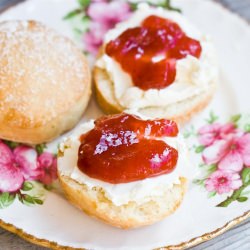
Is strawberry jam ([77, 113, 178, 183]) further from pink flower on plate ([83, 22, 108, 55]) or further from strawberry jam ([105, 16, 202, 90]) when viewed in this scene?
pink flower on plate ([83, 22, 108, 55])

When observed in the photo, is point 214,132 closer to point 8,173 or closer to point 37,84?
point 37,84

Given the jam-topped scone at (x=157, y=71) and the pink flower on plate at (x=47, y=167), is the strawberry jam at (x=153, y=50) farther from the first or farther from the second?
the pink flower on plate at (x=47, y=167)

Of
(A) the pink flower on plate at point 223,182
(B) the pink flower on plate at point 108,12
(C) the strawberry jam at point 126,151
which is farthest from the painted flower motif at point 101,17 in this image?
(A) the pink flower on plate at point 223,182

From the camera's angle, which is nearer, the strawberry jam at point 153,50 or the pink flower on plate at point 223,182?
the pink flower on plate at point 223,182

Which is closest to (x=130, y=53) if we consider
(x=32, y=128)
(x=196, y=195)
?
(x=32, y=128)

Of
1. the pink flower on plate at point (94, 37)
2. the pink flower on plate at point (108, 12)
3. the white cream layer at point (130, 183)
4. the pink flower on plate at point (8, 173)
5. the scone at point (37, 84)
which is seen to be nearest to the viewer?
the white cream layer at point (130, 183)

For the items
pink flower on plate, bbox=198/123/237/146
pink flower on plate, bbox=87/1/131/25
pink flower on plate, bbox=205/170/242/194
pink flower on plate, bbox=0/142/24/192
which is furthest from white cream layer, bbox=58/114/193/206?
pink flower on plate, bbox=87/1/131/25
